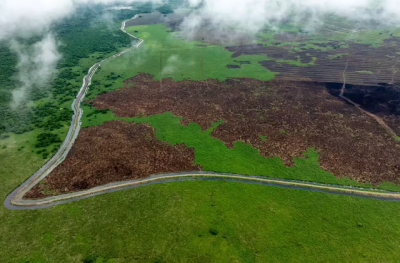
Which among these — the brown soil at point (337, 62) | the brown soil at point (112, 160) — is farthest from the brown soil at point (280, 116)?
the brown soil at point (337, 62)

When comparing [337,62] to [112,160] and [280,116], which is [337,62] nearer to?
[280,116]

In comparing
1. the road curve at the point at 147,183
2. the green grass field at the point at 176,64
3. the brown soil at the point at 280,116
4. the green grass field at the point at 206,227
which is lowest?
the green grass field at the point at 206,227

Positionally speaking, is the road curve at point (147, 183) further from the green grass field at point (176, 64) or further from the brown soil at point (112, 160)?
the green grass field at point (176, 64)

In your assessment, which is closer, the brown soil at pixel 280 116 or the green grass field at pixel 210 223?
the green grass field at pixel 210 223

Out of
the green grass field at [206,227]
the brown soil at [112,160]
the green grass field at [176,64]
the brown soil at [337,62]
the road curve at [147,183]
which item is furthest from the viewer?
the green grass field at [176,64]

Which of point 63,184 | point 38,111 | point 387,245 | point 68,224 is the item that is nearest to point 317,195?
point 387,245

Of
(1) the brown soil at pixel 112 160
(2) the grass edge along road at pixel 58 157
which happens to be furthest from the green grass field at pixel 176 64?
(1) the brown soil at pixel 112 160

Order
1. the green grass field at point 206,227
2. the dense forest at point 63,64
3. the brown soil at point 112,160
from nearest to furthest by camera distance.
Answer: the green grass field at point 206,227
the brown soil at point 112,160
the dense forest at point 63,64

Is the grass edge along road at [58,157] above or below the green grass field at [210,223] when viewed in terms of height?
above
